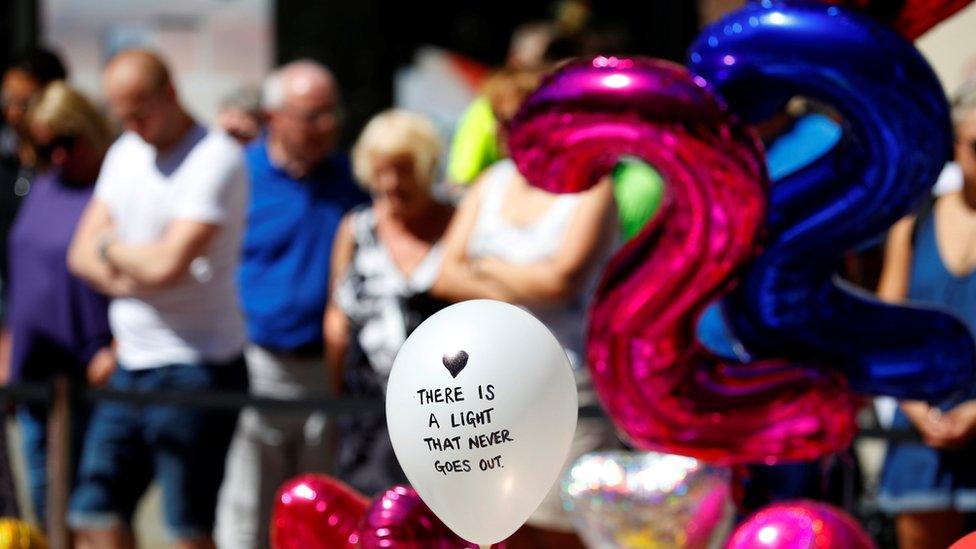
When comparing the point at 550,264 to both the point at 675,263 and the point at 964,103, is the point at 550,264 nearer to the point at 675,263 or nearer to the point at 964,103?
the point at 675,263

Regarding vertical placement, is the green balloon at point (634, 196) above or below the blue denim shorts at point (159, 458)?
above

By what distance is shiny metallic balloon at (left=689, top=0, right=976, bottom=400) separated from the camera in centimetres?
289

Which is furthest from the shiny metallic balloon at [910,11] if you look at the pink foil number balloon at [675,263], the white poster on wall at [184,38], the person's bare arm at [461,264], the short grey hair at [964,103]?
the white poster on wall at [184,38]

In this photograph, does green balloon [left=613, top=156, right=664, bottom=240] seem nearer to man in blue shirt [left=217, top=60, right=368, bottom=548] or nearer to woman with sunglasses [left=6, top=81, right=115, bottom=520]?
man in blue shirt [left=217, top=60, right=368, bottom=548]

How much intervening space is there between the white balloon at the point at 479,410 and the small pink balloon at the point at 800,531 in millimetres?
327

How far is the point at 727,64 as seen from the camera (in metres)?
2.96

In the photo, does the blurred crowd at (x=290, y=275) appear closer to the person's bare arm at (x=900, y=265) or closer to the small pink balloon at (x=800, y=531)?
the person's bare arm at (x=900, y=265)

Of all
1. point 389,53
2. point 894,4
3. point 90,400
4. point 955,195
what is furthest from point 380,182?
point 389,53

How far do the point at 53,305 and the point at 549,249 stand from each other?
1.71 meters

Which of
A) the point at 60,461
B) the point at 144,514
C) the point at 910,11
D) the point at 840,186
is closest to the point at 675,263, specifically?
the point at 840,186

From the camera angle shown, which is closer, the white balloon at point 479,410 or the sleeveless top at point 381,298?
the white balloon at point 479,410

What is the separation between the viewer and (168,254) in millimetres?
4289

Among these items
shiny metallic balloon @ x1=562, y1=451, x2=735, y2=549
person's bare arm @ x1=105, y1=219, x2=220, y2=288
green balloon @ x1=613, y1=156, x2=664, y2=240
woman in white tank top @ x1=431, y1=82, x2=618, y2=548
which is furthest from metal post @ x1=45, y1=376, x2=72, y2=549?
shiny metallic balloon @ x1=562, y1=451, x2=735, y2=549

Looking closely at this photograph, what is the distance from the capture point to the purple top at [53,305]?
485 centimetres
